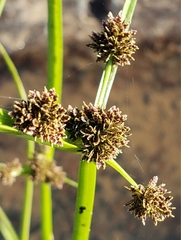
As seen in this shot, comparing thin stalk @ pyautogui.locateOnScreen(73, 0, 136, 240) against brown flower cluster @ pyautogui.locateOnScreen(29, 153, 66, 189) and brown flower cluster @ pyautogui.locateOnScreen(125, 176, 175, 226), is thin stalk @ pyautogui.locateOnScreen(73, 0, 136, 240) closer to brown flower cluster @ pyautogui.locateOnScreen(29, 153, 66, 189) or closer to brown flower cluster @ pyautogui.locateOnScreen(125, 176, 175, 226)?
brown flower cluster @ pyautogui.locateOnScreen(125, 176, 175, 226)

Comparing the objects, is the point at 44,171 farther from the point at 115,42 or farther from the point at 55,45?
the point at 115,42

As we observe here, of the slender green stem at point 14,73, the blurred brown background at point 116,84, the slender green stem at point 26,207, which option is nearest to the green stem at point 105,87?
the slender green stem at point 14,73

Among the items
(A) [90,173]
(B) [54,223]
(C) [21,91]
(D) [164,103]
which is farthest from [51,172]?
(D) [164,103]

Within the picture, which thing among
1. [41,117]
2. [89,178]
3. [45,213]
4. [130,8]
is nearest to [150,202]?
[89,178]

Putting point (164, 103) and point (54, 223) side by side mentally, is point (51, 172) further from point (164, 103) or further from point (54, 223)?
point (164, 103)

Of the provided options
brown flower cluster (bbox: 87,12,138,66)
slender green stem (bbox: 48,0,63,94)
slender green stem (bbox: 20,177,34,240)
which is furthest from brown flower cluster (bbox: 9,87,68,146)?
slender green stem (bbox: 20,177,34,240)
